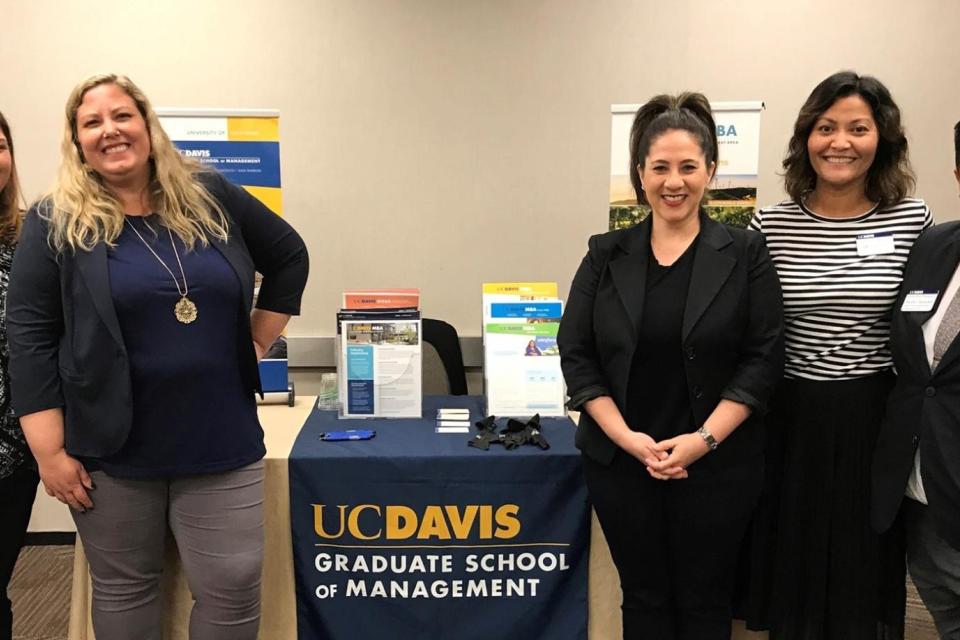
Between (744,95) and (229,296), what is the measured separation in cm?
242

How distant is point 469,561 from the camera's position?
180 cm

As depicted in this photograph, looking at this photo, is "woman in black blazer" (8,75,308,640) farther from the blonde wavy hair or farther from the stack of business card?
the stack of business card

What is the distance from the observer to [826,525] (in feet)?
5.04

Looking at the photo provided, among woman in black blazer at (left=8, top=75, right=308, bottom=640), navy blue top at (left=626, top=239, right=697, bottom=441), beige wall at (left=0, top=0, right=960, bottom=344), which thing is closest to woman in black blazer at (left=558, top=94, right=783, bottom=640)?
navy blue top at (left=626, top=239, right=697, bottom=441)

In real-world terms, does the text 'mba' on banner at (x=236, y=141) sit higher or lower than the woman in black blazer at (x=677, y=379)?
higher

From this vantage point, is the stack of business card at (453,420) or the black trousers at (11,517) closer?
the black trousers at (11,517)

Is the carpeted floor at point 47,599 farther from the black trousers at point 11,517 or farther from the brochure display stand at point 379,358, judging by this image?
the brochure display stand at point 379,358

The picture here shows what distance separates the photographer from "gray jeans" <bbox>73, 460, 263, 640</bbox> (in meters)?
1.41

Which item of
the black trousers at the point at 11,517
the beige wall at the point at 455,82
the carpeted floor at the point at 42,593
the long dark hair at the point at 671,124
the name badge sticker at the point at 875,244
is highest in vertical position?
the beige wall at the point at 455,82

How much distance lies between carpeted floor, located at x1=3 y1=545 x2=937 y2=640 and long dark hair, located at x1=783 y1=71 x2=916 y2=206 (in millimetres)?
→ 1589

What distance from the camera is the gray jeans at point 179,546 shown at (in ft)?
4.63

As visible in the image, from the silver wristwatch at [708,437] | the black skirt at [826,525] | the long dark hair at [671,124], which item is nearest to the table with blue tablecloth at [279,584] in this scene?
the black skirt at [826,525]

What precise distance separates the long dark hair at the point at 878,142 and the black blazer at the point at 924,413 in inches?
5.3

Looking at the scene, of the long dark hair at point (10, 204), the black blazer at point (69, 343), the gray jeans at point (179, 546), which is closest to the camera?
the black blazer at point (69, 343)
